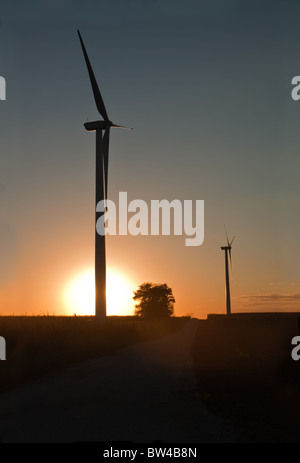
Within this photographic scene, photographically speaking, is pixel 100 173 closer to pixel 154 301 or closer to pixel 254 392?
pixel 254 392

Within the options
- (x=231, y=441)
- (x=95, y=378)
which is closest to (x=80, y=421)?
(x=231, y=441)

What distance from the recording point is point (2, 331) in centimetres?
3097

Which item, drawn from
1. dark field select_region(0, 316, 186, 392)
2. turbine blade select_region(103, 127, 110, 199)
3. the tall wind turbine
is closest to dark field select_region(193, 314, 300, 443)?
dark field select_region(0, 316, 186, 392)

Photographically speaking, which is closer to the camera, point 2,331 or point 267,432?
point 267,432

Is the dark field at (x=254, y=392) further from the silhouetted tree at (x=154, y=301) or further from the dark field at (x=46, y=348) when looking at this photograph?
the silhouetted tree at (x=154, y=301)

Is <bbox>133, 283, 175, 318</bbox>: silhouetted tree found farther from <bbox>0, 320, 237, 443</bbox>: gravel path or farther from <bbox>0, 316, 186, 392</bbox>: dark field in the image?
<bbox>0, 320, 237, 443</bbox>: gravel path

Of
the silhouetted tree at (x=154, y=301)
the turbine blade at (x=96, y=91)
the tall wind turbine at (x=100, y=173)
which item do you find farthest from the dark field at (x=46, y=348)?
the silhouetted tree at (x=154, y=301)

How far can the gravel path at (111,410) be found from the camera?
1207 cm

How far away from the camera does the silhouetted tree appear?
482 ft

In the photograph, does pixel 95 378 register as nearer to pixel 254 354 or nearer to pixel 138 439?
pixel 138 439

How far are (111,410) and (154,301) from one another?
134360mm

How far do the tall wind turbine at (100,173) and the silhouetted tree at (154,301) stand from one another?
95.0 metres

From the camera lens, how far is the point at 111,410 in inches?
590

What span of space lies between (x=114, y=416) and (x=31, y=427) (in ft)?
7.04
